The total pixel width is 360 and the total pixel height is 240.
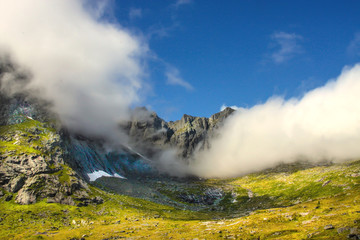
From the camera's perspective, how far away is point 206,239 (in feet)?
235

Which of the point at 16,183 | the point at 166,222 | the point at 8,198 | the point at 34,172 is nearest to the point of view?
the point at 166,222

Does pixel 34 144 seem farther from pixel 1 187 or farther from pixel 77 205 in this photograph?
pixel 77 205

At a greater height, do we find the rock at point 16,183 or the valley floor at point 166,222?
the rock at point 16,183

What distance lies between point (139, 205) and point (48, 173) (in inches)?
2911

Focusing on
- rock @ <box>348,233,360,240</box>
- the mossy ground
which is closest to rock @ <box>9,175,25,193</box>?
the mossy ground

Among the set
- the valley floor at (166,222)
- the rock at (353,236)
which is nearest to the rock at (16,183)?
the valley floor at (166,222)

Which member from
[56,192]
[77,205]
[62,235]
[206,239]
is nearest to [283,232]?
[206,239]

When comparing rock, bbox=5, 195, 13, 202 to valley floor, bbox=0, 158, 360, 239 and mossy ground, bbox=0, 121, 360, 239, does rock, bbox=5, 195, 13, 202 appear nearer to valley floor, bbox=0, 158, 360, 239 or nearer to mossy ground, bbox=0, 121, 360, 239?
valley floor, bbox=0, 158, 360, 239

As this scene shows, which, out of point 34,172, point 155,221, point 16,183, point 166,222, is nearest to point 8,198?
point 16,183

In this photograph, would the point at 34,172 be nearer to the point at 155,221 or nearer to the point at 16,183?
the point at 16,183

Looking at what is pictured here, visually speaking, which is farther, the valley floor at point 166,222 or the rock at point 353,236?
the valley floor at point 166,222

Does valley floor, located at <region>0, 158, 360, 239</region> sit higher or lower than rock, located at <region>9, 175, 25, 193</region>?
lower

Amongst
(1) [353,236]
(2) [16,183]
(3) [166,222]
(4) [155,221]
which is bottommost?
(3) [166,222]

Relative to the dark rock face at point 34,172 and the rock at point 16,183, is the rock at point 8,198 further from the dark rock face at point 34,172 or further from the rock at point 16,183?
the rock at point 16,183
